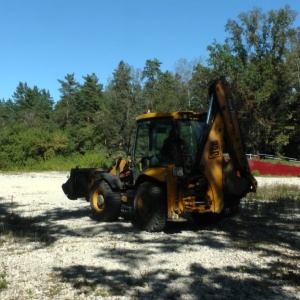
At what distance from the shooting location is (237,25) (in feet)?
198

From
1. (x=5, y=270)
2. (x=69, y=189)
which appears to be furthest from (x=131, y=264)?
(x=69, y=189)

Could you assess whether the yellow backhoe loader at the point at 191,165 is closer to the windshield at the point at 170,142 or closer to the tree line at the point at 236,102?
the windshield at the point at 170,142

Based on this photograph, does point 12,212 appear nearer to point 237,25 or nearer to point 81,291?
point 81,291

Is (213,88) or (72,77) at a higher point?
(72,77)

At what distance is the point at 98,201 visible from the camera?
11.2m

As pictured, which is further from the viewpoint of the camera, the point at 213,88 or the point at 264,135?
the point at 264,135

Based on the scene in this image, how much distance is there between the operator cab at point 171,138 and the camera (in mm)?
9305

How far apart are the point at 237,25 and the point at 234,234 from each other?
181 ft

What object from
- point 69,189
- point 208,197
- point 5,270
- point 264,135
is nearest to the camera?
point 5,270

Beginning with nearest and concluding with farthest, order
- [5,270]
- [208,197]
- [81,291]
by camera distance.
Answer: [81,291], [5,270], [208,197]

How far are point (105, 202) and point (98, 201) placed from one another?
17.0 inches

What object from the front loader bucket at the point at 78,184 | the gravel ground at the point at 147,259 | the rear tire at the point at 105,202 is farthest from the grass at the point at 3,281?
the front loader bucket at the point at 78,184

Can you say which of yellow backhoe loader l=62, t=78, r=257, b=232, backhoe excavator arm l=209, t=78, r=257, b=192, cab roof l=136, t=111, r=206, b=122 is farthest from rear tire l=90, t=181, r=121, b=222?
backhoe excavator arm l=209, t=78, r=257, b=192

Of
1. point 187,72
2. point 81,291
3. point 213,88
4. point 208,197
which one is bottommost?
point 81,291
